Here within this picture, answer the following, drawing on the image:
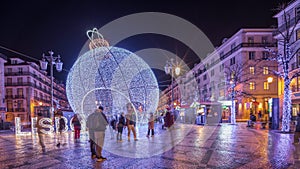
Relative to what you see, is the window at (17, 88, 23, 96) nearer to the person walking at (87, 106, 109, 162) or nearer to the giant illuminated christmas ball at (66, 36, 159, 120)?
the giant illuminated christmas ball at (66, 36, 159, 120)

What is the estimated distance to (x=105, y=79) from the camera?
2156 cm

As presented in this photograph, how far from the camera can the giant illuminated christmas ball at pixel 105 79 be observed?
21.5 m

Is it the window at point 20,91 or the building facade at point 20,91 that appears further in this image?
the window at point 20,91

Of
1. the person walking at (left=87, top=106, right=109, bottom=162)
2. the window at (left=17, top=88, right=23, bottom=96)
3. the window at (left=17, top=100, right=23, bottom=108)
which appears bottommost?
the window at (left=17, top=100, right=23, bottom=108)

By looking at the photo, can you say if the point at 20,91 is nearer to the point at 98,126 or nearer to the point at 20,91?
the point at 20,91

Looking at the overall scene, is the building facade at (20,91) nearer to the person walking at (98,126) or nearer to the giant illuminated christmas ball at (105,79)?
the giant illuminated christmas ball at (105,79)

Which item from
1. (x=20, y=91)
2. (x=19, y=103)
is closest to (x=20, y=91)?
(x=20, y=91)

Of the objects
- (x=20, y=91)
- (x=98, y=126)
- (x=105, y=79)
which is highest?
(x=105, y=79)

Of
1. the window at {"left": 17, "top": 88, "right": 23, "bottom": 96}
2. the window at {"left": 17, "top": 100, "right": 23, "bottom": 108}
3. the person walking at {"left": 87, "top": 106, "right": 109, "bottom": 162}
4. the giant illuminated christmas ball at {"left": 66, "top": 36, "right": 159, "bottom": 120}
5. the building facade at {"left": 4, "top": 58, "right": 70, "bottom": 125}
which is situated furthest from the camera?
the window at {"left": 17, "top": 88, "right": 23, "bottom": 96}

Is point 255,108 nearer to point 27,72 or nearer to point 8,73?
point 27,72

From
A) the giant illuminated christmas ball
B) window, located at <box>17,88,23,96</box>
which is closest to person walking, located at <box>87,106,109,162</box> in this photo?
the giant illuminated christmas ball

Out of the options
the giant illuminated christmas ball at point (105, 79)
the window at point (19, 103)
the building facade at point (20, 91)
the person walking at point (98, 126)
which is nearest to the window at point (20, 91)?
the building facade at point (20, 91)

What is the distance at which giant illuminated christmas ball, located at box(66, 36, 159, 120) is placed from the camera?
21.5 meters

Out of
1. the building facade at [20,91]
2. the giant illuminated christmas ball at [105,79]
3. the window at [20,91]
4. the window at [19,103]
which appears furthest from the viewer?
the window at [20,91]
